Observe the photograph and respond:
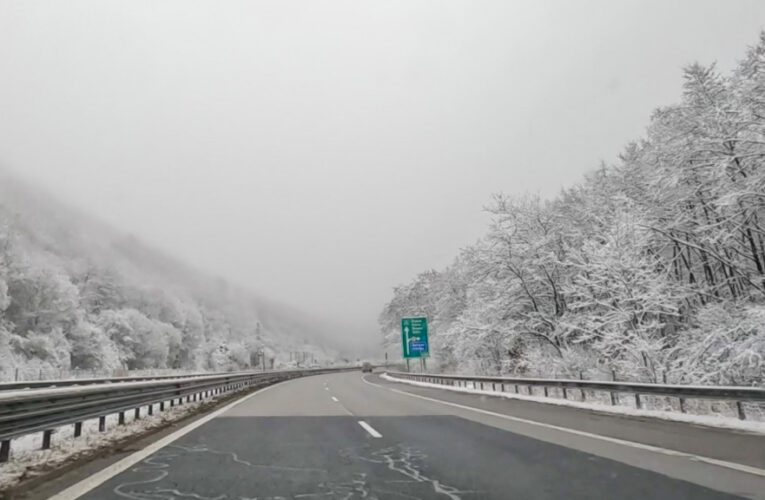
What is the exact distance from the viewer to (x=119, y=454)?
723cm

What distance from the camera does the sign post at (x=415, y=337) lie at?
4150cm

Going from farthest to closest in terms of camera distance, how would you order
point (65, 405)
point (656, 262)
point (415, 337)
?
1. point (415, 337)
2. point (656, 262)
3. point (65, 405)

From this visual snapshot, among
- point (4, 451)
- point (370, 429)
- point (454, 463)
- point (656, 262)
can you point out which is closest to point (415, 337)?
point (656, 262)

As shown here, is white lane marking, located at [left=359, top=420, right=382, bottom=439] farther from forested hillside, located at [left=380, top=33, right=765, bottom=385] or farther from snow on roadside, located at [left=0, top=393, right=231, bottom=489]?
forested hillside, located at [left=380, top=33, right=765, bottom=385]

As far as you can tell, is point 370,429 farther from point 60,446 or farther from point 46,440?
point 46,440

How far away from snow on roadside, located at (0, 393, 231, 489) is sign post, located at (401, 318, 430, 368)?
30.4m

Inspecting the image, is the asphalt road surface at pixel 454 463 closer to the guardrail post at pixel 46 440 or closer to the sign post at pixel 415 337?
the guardrail post at pixel 46 440

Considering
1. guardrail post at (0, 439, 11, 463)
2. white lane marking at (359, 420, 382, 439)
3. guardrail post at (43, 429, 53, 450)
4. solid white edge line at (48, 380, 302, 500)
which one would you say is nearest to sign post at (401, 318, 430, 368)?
white lane marking at (359, 420, 382, 439)

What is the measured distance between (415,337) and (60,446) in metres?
35.2

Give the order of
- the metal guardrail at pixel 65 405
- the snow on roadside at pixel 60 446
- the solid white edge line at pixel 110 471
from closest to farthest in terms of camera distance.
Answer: the solid white edge line at pixel 110 471, the snow on roadside at pixel 60 446, the metal guardrail at pixel 65 405

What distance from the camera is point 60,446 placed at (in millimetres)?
7789

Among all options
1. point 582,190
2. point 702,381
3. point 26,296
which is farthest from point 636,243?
point 26,296

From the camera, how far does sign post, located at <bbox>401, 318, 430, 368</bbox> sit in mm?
41500

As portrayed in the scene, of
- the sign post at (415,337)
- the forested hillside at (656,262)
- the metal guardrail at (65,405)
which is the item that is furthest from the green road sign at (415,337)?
the metal guardrail at (65,405)
